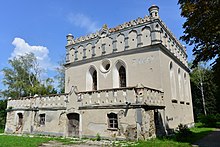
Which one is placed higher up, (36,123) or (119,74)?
(119,74)

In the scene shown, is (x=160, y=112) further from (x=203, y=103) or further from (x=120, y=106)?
(x=203, y=103)

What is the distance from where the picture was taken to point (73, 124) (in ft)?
49.9

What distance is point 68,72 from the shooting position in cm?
2120

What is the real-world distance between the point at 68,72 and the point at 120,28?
24.7 ft

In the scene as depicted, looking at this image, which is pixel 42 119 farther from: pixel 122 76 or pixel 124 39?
pixel 124 39

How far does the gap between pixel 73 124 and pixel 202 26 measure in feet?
37.0

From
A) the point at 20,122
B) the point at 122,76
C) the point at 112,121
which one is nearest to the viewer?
the point at 112,121

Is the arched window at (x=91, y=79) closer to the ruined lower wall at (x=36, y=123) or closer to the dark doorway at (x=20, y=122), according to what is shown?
the ruined lower wall at (x=36, y=123)

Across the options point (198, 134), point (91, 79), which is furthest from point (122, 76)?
point (198, 134)

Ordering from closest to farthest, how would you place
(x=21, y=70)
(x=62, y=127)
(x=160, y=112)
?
(x=160, y=112) → (x=62, y=127) → (x=21, y=70)

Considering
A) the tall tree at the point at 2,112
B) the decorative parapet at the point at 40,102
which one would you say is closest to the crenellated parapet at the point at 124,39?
the decorative parapet at the point at 40,102

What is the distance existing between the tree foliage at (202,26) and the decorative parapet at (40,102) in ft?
34.3

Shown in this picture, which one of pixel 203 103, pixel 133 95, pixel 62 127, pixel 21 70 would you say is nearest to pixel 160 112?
pixel 133 95

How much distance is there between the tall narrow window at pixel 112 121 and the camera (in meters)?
13.0
